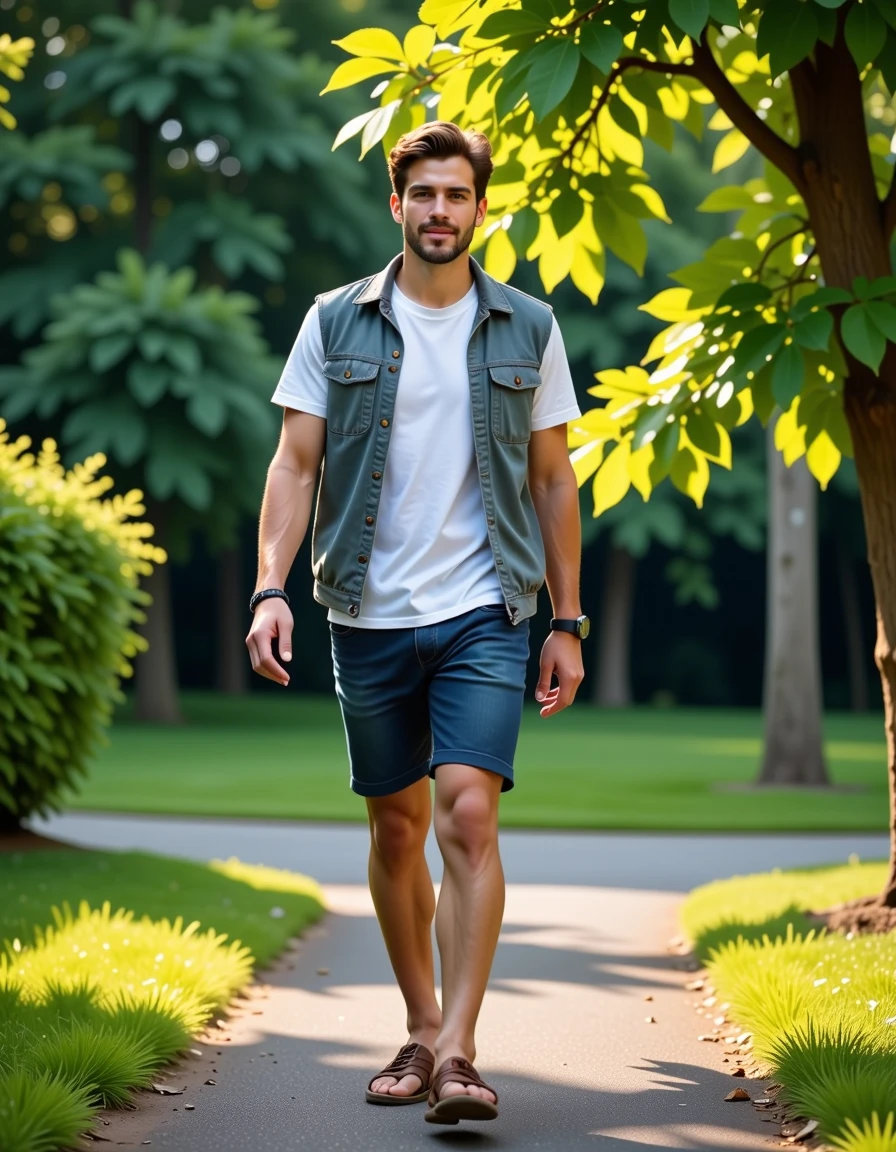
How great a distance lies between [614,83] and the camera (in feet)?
18.4

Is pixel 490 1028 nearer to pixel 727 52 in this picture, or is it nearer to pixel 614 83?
pixel 614 83

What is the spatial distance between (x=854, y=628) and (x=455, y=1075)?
35.3 m

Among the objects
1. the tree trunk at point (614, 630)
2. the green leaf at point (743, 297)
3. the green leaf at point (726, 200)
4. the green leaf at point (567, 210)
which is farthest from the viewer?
the tree trunk at point (614, 630)

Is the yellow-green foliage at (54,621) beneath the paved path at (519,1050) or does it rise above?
above

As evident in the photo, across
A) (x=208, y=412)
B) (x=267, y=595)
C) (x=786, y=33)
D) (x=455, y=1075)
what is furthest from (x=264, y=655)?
(x=208, y=412)

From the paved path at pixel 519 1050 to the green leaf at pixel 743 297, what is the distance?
2.26 meters

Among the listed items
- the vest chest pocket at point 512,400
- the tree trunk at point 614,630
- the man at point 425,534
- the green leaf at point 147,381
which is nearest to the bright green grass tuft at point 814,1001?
the man at point 425,534

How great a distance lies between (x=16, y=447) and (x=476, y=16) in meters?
4.84

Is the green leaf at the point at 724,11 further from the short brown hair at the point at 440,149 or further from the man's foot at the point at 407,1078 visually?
the man's foot at the point at 407,1078

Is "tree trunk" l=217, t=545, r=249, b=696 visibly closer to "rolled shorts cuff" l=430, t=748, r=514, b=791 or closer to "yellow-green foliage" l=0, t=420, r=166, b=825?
"yellow-green foliage" l=0, t=420, r=166, b=825

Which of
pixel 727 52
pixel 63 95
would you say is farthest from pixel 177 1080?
pixel 63 95

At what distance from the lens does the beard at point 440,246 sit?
12.7 feet

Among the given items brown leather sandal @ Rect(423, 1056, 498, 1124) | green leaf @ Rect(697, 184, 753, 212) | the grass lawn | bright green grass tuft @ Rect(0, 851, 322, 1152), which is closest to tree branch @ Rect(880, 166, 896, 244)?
green leaf @ Rect(697, 184, 753, 212)

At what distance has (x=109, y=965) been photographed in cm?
530
